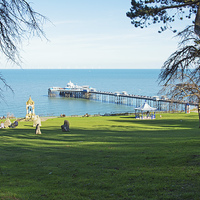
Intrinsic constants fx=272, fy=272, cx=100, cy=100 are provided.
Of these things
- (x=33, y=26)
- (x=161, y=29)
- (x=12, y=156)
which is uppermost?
(x=161, y=29)

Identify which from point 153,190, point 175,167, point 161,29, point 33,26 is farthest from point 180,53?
point 33,26

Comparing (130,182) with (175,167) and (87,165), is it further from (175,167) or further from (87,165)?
(87,165)

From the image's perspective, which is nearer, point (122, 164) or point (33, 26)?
point (33, 26)

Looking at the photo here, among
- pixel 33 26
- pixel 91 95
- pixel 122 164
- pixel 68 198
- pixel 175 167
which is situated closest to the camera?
pixel 33 26

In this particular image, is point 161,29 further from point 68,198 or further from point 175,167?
point 68,198

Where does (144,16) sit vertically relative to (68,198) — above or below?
above

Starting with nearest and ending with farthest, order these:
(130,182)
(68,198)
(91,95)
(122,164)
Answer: (68,198) → (130,182) → (122,164) → (91,95)

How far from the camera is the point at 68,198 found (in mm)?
6105

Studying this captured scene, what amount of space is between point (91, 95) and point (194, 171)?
346ft

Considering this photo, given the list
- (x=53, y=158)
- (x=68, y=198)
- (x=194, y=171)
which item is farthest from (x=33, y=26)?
(x=53, y=158)

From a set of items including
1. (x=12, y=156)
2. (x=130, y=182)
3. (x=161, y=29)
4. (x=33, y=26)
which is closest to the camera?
(x=33, y=26)

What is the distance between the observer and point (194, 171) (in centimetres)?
733

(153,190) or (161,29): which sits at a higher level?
(161,29)

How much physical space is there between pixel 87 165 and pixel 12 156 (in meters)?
4.18
